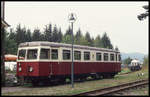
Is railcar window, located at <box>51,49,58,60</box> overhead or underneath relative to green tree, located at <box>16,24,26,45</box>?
underneath

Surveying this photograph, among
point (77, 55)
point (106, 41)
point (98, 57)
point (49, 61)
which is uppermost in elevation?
point (106, 41)

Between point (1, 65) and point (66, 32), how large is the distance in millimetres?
93617

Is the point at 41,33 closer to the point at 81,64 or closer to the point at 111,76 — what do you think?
the point at 111,76

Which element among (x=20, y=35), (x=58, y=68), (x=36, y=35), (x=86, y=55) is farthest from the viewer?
(x=20, y=35)

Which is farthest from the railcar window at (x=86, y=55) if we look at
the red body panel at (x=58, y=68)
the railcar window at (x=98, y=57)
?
the railcar window at (x=98, y=57)

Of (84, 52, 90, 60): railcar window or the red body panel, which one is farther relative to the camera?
(84, 52, 90, 60): railcar window

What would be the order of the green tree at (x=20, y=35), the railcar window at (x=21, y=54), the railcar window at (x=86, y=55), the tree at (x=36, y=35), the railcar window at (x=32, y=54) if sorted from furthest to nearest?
1. the green tree at (x=20, y=35)
2. the tree at (x=36, y=35)
3. the railcar window at (x=86, y=55)
4. the railcar window at (x=21, y=54)
5. the railcar window at (x=32, y=54)

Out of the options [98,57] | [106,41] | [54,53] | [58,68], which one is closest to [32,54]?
[54,53]

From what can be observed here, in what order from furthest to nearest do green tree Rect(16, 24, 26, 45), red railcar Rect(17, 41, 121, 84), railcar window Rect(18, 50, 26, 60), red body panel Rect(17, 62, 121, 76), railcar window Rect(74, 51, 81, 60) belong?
green tree Rect(16, 24, 26, 45), railcar window Rect(74, 51, 81, 60), railcar window Rect(18, 50, 26, 60), red railcar Rect(17, 41, 121, 84), red body panel Rect(17, 62, 121, 76)

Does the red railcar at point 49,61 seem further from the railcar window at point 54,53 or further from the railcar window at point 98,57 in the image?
the railcar window at point 98,57

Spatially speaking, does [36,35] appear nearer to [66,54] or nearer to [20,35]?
[20,35]

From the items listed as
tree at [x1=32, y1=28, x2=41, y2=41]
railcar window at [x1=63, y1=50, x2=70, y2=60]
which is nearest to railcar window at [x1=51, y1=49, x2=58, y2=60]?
railcar window at [x1=63, y1=50, x2=70, y2=60]

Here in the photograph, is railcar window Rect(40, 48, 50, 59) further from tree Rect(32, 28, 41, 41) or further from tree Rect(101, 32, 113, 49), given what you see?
tree Rect(101, 32, 113, 49)

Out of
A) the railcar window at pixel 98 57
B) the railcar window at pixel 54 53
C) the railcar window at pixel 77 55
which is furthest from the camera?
the railcar window at pixel 98 57
